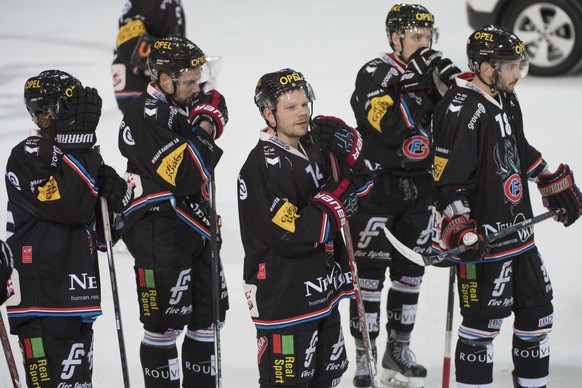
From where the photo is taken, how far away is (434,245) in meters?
4.91

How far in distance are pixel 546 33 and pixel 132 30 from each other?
411cm

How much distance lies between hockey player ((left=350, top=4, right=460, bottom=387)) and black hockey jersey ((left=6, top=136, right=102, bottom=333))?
157cm

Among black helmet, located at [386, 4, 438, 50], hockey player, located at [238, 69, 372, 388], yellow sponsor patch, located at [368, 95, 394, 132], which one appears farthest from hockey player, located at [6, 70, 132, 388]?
black helmet, located at [386, 4, 438, 50]

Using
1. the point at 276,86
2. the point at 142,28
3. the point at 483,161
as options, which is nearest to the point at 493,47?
the point at 483,161

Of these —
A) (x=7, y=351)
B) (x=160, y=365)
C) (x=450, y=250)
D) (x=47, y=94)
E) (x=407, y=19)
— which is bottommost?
(x=160, y=365)

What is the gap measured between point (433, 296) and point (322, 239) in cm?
238

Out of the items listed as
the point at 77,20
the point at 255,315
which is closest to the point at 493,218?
the point at 255,315

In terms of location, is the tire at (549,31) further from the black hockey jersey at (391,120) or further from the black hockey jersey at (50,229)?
the black hockey jersey at (50,229)

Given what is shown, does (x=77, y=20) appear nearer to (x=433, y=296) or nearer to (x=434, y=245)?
(x=433, y=296)

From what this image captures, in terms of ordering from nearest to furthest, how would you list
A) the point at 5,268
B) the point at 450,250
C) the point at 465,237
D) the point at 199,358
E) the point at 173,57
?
the point at 5,268 → the point at 465,237 → the point at 450,250 → the point at 173,57 → the point at 199,358

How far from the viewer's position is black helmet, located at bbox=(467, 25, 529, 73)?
15.2 feet

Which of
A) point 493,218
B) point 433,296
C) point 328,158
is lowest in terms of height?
point 433,296

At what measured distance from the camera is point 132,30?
684 centimetres

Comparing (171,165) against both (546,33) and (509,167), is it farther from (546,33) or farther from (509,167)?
(546,33)
